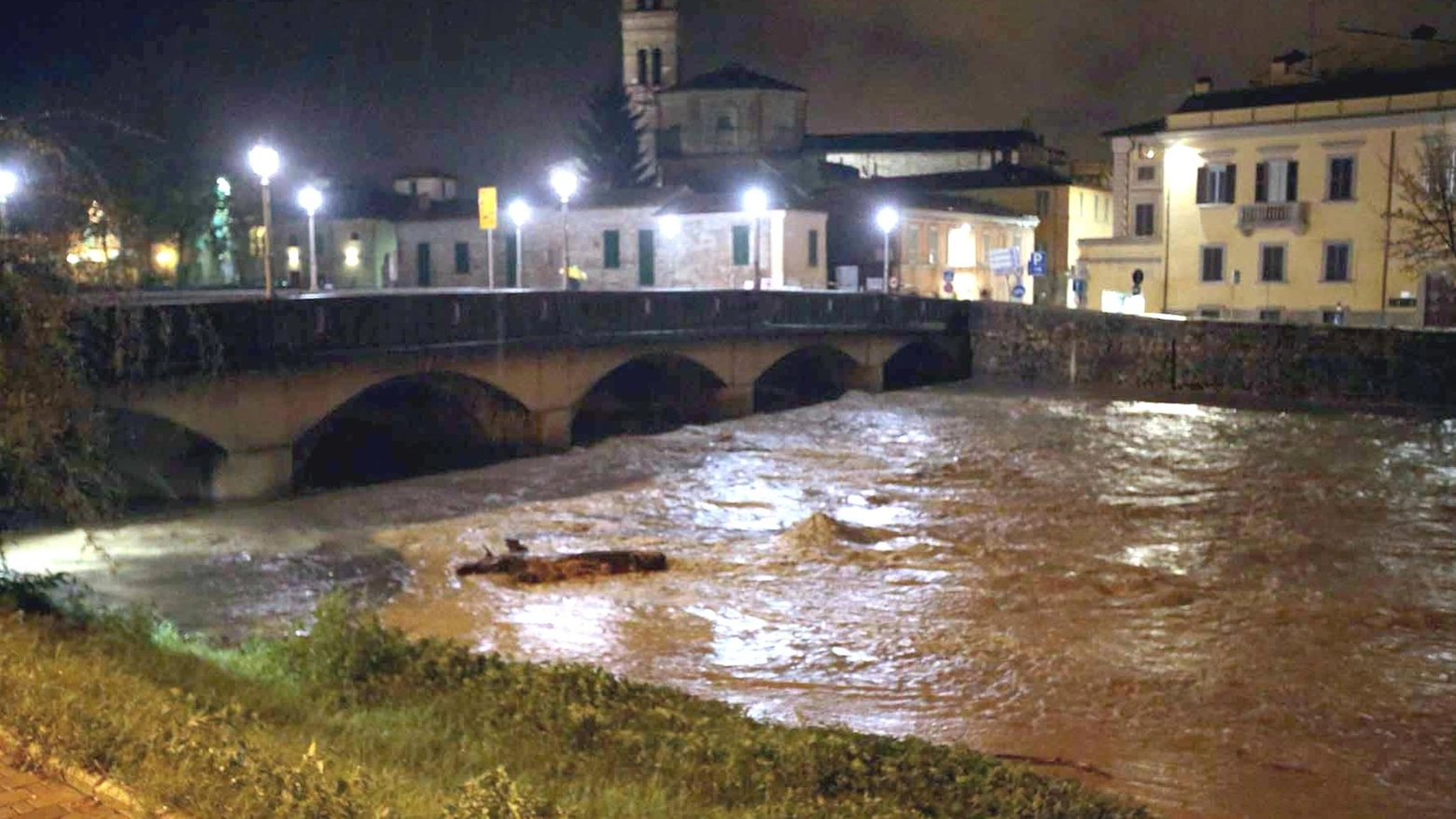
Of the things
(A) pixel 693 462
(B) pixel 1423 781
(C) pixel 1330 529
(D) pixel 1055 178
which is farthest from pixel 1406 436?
(D) pixel 1055 178

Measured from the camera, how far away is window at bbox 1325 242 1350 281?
46.6 meters

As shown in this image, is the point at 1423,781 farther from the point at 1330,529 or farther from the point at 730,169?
the point at 730,169

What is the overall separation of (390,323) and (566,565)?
852 cm

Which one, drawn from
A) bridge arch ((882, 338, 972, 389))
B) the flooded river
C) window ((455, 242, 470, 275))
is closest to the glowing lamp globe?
the flooded river

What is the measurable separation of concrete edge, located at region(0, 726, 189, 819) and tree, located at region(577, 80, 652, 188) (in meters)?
77.4

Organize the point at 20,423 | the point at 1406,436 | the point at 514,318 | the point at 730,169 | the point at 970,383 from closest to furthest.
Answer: the point at 20,423 < the point at 514,318 < the point at 1406,436 < the point at 970,383 < the point at 730,169

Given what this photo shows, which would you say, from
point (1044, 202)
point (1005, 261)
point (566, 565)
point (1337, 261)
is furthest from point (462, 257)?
point (566, 565)

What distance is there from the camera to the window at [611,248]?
58.0m

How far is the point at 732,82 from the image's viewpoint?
7338 centimetres

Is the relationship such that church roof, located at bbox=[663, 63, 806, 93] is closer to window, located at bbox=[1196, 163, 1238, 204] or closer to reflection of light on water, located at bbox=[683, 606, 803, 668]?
window, located at bbox=[1196, 163, 1238, 204]

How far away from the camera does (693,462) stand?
2905cm

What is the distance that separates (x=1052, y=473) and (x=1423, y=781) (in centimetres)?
1691

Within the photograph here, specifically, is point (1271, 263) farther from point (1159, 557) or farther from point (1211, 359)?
point (1159, 557)

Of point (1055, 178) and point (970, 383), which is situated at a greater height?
point (1055, 178)
